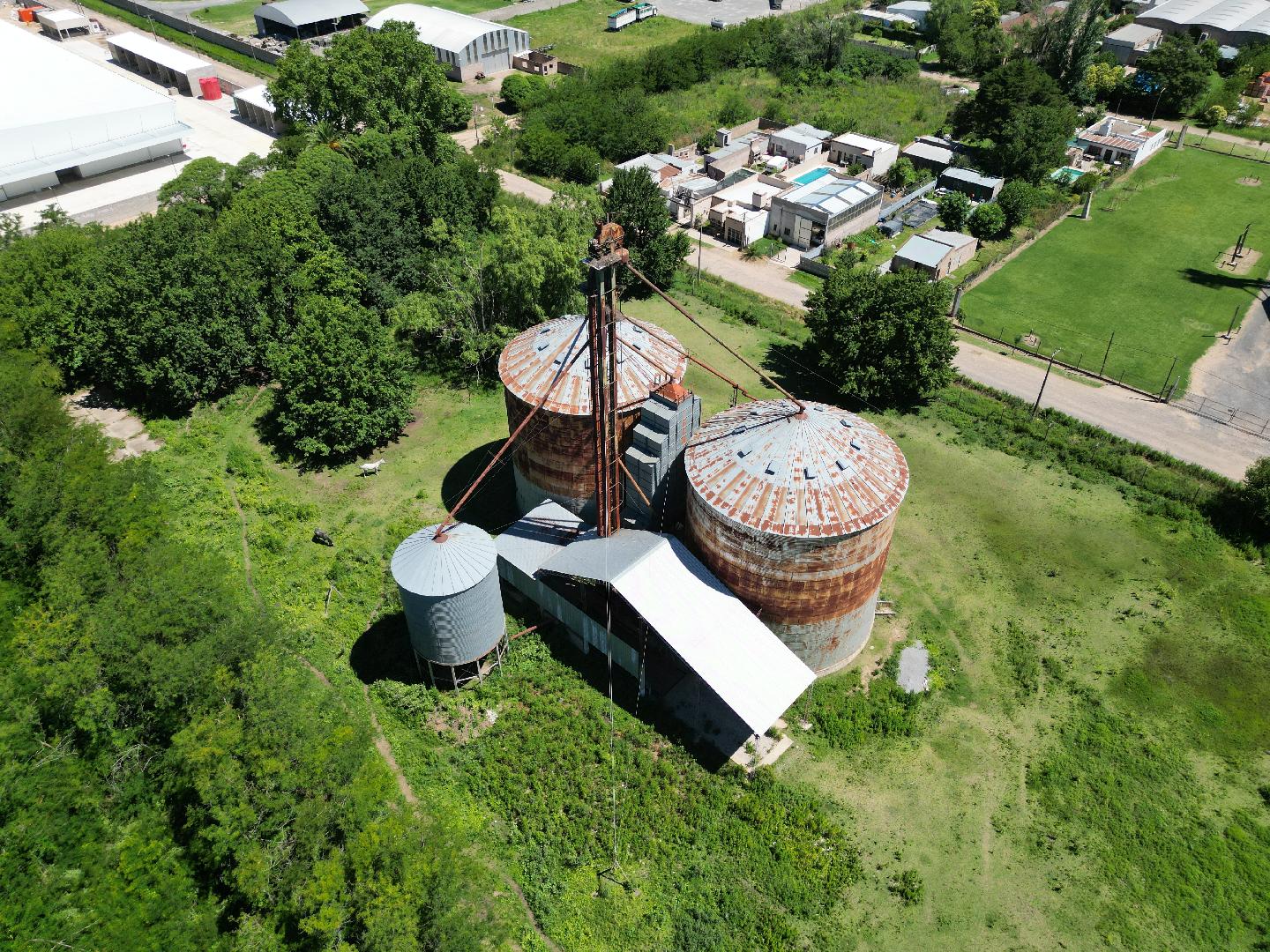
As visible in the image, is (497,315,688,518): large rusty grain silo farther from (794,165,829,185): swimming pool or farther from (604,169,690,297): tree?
(794,165,829,185): swimming pool

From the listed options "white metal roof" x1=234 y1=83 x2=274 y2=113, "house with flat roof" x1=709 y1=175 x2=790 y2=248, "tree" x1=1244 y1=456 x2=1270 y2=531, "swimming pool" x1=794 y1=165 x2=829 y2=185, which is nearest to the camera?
"tree" x1=1244 y1=456 x2=1270 y2=531

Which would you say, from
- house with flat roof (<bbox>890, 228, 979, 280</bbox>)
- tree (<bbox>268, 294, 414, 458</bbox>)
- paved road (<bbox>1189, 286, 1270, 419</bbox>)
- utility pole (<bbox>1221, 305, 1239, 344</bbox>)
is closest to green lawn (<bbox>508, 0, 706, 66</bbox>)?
house with flat roof (<bbox>890, 228, 979, 280</bbox>)

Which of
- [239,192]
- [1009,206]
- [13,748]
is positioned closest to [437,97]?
[239,192]

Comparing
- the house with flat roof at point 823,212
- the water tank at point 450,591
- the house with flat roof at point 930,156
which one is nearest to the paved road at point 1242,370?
the house with flat roof at point 823,212

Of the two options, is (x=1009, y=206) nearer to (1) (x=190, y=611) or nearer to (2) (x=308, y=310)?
(2) (x=308, y=310)

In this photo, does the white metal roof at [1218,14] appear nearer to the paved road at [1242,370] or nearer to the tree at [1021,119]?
the tree at [1021,119]
